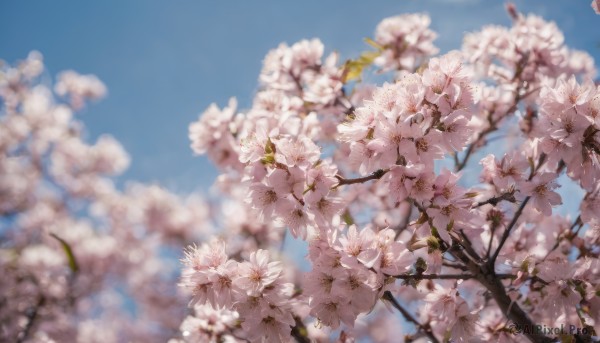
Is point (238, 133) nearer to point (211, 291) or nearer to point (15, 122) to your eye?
point (211, 291)

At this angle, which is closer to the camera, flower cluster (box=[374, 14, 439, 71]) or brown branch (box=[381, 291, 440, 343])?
brown branch (box=[381, 291, 440, 343])

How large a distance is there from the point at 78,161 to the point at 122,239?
12.2 feet

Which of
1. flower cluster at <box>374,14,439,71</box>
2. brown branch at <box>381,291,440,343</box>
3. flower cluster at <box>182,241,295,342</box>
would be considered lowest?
brown branch at <box>381,291,440,343</box>

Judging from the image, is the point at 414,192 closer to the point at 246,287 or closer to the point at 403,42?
the point at 246,287

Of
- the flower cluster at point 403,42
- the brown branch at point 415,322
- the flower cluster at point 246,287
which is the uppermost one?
the flower cluster at point 403,42

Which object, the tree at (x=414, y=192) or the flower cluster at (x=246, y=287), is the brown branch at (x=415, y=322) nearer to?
the tree at (x=414, y=192)

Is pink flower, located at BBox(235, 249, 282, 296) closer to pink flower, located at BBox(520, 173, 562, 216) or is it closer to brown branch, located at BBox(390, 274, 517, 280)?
brown branch, located at BBox(390, 274, 517, 280)

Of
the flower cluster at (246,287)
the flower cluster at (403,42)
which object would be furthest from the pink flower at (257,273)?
the flower cluster at (403,42)

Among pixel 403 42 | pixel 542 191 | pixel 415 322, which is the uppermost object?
pixel 403 42

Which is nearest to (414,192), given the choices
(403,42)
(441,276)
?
(441,276)

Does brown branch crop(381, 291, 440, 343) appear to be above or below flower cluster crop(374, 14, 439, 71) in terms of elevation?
below

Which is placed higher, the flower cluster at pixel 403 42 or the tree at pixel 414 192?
the flower cluster at pixel 403 42

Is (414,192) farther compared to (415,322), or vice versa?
(415,322)

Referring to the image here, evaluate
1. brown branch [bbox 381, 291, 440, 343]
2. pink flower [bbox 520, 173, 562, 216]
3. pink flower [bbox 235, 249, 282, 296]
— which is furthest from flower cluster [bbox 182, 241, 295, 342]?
pink flower [bbox 520, 173, 562, 216]
